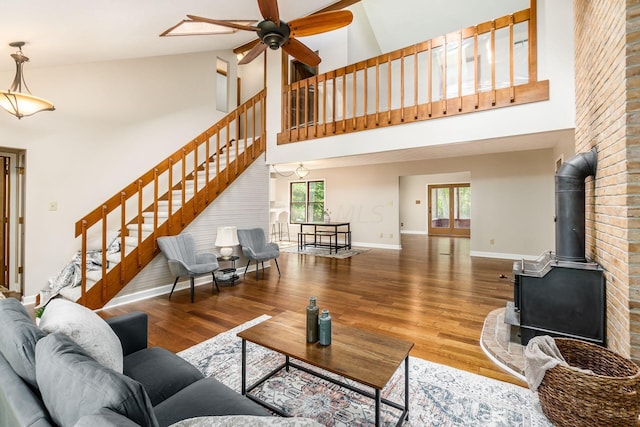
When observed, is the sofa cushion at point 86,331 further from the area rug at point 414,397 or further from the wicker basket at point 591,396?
the wicker basket at point 591,396

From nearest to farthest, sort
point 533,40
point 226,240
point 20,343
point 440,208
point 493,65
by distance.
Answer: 1. point 20,343
2. point 533,40
3. point 493,65
4. point 226,240
5. point 440,208

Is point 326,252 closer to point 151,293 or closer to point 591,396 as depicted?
point 151,293

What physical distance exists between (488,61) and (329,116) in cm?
253

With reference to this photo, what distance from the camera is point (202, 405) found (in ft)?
4.14

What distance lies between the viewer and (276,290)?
14.2ft

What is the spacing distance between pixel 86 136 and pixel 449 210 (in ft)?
36.9

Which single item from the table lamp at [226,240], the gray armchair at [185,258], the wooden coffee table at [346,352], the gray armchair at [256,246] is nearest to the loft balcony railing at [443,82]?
the gray armchair at [256,246]

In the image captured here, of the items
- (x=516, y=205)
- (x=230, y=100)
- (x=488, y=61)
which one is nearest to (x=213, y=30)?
(x=488, y=61)

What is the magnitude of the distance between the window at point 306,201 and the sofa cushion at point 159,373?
7843 mm

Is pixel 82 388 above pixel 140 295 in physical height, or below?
above

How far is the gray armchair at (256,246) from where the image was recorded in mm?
4910

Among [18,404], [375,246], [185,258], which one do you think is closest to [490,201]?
[375,246]

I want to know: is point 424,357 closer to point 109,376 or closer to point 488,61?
point 109,376

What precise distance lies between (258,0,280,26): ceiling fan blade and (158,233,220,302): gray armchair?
2954mm
